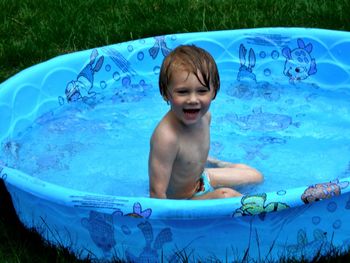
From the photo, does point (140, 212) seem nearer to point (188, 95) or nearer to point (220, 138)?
point (188, 95)

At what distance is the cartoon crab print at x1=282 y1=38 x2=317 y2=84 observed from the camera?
3.72 m

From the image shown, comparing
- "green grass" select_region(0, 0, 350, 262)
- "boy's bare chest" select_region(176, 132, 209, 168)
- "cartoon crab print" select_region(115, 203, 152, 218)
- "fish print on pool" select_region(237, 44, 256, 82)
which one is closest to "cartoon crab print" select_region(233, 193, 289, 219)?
"cartoon crab print" select_region(115, 203, 152, 218)

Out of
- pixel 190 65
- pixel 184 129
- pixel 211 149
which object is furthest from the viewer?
pixel 211 149

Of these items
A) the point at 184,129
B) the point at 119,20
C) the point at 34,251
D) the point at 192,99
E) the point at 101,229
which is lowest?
the point at 34,251

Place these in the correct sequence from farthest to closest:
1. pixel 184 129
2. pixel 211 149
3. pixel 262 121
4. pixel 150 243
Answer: pixel 262 121 < pixel 211 149 < pixel 184 129 < pixel 150 243

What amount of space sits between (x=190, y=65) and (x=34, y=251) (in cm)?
84

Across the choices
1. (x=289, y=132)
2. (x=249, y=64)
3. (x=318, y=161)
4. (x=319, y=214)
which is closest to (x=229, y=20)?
(x=249, y=64)

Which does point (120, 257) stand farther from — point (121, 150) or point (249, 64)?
point (249, 64)

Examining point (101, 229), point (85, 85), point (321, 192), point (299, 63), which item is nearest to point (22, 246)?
point (101, 229)

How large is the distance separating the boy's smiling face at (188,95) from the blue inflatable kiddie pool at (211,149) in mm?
410

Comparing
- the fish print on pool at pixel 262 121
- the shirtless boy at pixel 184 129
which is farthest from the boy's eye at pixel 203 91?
the fish print on pool at pixel 262 121

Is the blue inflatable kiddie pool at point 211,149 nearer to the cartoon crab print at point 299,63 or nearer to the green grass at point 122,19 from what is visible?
the cartoon crab print at point 299,63

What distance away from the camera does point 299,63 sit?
3762mm

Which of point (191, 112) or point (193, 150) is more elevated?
point (191, 112)
